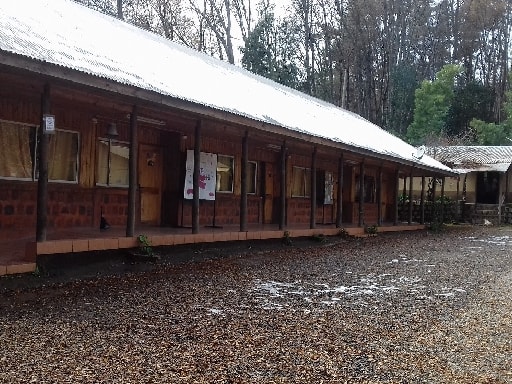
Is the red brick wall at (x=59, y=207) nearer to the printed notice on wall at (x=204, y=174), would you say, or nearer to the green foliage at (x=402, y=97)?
the printed notice on wall at (x=204, y=174)

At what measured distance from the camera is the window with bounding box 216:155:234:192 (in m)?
12.9

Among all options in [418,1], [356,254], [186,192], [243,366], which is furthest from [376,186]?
[418,1]

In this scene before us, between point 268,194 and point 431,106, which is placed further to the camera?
point 431,106

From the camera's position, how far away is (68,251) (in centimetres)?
707

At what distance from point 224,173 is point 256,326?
27.1 ft

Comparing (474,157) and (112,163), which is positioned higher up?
(474,157)

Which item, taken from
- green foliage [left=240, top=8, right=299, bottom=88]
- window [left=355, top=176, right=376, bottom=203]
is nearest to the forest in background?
green foliage [left=240, top=8, right=299, bottom=88]

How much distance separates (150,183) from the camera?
1122cm

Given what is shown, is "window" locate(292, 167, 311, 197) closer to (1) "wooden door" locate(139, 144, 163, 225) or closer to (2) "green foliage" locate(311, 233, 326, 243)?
(2) "green foliage" locate(311, 233, 326, 243)

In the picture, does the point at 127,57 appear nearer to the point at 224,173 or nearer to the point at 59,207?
the point at 59,207

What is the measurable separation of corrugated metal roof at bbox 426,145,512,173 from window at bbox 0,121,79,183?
19.8 metres

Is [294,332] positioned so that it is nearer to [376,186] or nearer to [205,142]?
[205,142]

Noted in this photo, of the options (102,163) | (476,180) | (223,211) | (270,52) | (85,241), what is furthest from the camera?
(270,52)

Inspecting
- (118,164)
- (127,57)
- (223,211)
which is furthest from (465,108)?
(127,57)
